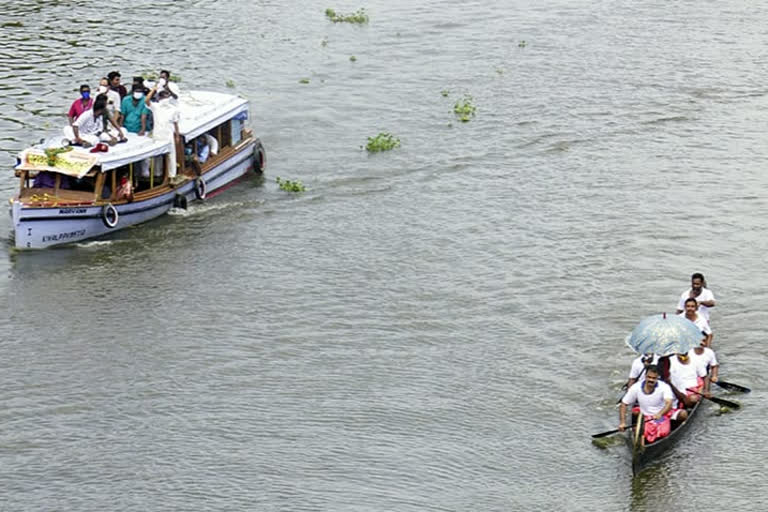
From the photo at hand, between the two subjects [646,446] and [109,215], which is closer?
[646,446]

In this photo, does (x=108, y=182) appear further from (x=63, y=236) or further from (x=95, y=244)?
(x=63, y=236)

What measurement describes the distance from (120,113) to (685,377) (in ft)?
55.1

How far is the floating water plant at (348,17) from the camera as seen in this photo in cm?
5272

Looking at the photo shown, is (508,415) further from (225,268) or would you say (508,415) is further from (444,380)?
(225,268)

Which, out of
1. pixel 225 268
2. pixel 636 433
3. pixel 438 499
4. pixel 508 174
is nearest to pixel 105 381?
pixel 225 268

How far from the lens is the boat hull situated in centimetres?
3106

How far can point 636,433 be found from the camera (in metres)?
22.2

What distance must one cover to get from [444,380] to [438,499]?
4424mm

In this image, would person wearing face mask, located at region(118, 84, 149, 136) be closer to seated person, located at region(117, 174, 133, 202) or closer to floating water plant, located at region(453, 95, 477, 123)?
seated person, located at region(117, 174, 133, 202)

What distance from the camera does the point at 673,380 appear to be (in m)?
24.0

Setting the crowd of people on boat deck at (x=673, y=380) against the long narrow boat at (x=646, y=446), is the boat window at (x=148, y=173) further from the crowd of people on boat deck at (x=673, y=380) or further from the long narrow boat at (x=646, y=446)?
the long narrow boat at (x=646, y=446)

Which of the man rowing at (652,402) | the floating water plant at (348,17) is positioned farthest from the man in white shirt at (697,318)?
the floating water plant at (348,17)

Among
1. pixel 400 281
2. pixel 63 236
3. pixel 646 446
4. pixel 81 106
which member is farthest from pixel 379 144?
pixel 646 446

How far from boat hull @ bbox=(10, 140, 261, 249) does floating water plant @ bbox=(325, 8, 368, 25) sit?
→ 19757 mm
